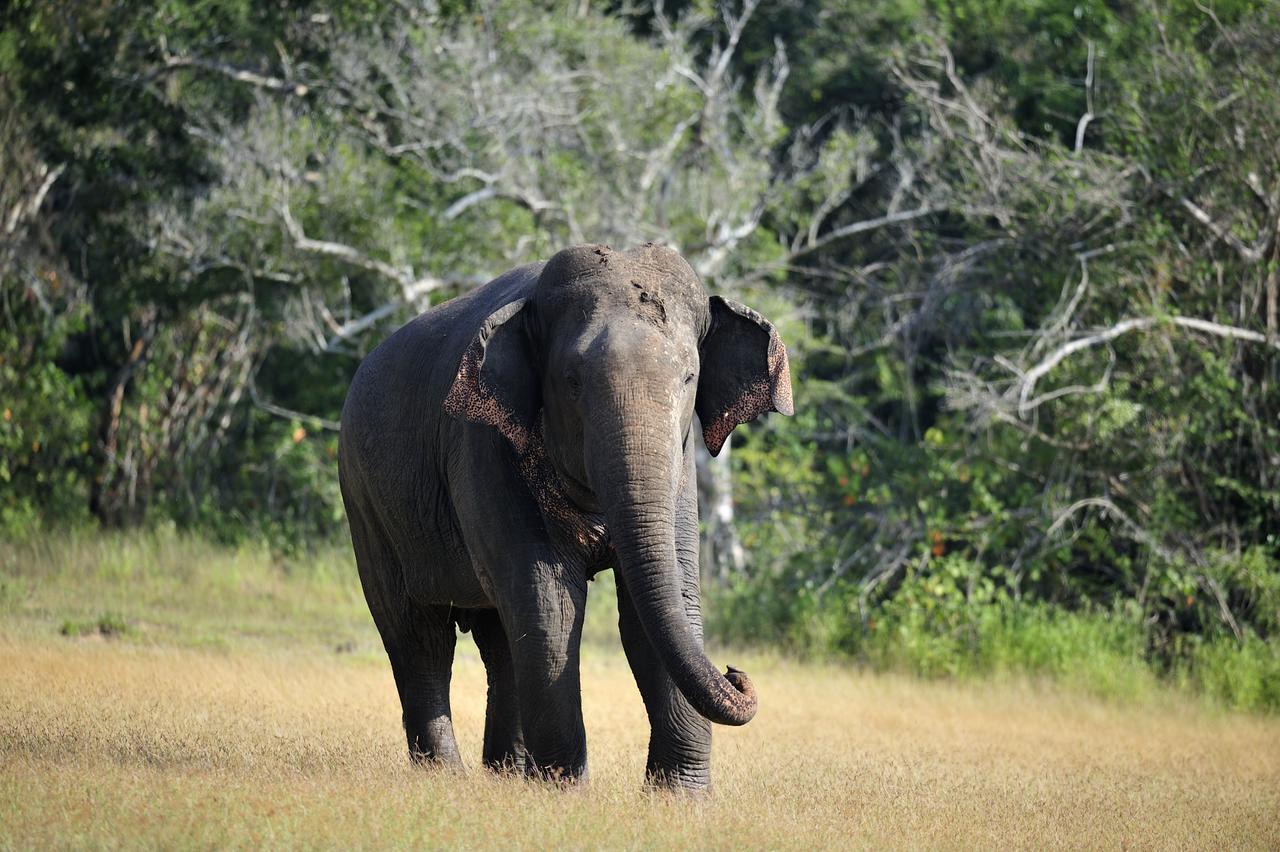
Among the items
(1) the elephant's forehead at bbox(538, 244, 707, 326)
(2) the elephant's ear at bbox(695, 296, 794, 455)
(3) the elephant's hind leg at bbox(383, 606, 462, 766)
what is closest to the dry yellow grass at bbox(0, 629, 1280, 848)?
(3) the elephant's hind leg at bbox(383, 606, 462, 766)

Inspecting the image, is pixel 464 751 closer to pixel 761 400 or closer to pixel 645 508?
pixel 761 400

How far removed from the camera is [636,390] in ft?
21.7

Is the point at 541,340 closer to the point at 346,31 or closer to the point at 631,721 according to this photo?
the point at 631,721

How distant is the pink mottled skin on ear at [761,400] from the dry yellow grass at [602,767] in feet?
5.38

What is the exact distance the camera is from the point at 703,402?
7.59m

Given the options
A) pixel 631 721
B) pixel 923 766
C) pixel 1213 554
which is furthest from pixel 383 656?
pixel 1213 554

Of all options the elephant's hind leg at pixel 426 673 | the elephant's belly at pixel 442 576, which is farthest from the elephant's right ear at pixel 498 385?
the elephant's hind leg at pixel 426 673

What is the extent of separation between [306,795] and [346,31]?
14.1m

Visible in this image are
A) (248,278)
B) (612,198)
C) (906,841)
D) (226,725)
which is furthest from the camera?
(612,198)

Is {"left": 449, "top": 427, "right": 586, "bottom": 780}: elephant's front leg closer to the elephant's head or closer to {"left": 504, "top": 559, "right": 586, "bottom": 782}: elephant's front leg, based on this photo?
{"left": 504, "top": 559, "right": 586, "bottom": 782}: elephant's front leg

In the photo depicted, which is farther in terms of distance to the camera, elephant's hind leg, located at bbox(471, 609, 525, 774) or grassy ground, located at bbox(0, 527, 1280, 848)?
elephant's hind leg, located at bbox(471, 609, 525, 774)

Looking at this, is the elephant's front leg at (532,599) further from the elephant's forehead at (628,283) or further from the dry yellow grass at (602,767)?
the elephant's forehead at (628,283)

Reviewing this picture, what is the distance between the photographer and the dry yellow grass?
245 inches

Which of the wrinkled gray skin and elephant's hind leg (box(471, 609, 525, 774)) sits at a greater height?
the wrinkled gray skin
